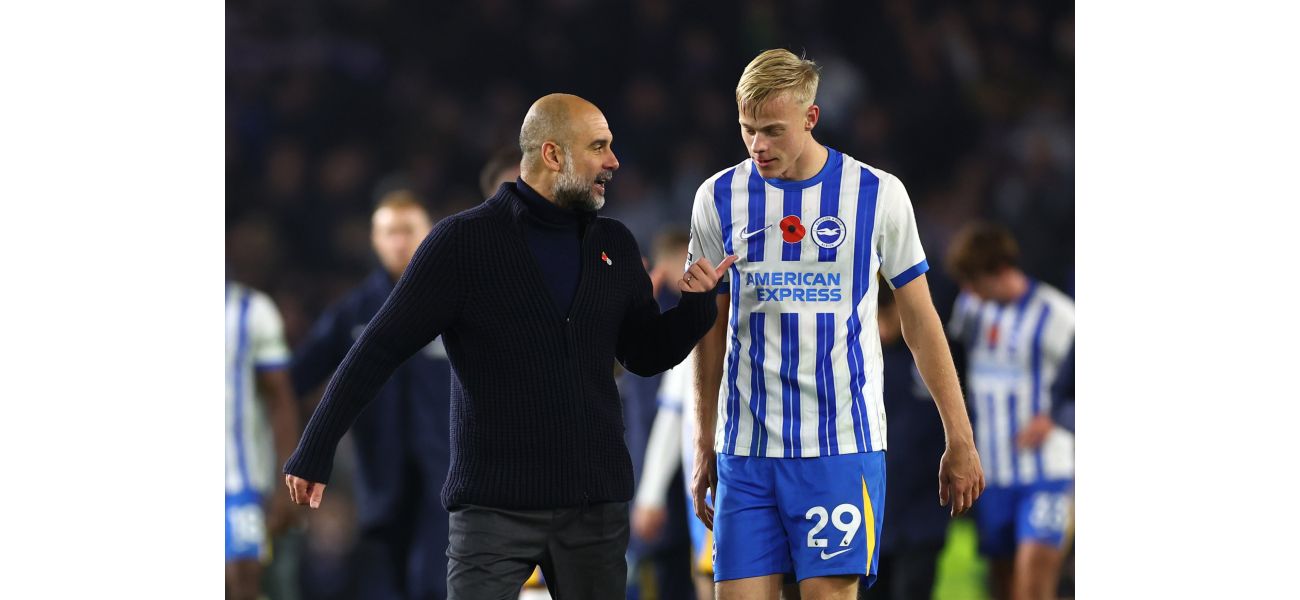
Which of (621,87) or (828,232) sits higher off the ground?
(621,87)

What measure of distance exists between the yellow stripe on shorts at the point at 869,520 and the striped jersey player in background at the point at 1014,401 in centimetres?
263

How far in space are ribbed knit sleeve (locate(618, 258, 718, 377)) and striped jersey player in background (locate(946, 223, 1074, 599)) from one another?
115 inches

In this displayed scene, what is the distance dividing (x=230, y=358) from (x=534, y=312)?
3.16m

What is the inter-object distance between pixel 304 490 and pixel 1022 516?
379cm

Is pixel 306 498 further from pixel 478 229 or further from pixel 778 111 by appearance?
pixel 778 111

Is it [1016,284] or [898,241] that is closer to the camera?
[898,241]

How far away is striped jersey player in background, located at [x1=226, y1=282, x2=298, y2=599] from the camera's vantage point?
18.3 ft

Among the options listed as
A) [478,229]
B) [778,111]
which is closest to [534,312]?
[478,229]

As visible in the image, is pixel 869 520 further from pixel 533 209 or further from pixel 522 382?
pixel 533 209

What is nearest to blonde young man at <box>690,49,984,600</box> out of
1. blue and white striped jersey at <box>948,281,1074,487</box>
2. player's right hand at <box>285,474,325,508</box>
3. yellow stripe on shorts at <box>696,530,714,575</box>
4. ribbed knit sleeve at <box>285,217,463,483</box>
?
ribbed knit sleeve at <box>285,217,463,483</box>

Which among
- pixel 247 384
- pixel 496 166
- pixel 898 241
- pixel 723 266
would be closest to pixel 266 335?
pixel 247 384

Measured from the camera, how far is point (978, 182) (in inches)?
224

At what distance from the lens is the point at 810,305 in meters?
3.20

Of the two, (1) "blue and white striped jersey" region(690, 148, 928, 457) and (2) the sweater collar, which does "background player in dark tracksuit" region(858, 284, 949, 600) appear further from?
(2) the sweater collar
